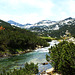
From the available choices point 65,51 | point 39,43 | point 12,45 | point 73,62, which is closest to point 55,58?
point 65,51

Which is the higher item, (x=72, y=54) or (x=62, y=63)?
(x=72, y=54)

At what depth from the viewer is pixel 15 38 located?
67500 mm

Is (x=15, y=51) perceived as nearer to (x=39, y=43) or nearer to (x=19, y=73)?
(x=39, y=43)

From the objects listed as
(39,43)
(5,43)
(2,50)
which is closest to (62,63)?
(2,50)

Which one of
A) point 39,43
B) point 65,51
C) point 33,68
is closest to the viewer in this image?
point 65,51

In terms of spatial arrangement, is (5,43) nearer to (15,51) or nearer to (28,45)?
(15,51)

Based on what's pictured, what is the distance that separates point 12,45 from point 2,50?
884cm

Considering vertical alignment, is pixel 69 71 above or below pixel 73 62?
below

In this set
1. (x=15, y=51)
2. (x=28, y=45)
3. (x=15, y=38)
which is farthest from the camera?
(x=28, y=45)

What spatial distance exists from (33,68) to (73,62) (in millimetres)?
8836

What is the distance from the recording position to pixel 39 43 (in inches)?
3597

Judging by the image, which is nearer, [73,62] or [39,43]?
[73,62]

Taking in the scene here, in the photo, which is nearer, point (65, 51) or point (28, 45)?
point (65, 51)

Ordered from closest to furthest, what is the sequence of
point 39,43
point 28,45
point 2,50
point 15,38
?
point 2,50 → point 15,38 → point 28,45 → point 39,43
